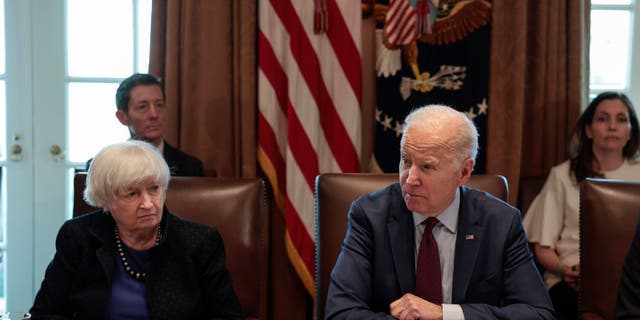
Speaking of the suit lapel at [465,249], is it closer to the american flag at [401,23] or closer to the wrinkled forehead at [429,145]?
the wrinkled forehead at [429,145]

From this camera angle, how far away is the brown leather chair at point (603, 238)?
209cm

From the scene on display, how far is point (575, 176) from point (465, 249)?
1.36m

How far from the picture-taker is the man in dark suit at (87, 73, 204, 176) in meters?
2.92

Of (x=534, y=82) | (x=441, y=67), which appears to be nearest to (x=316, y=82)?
(x=441, y=67)

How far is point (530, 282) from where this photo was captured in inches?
70.7

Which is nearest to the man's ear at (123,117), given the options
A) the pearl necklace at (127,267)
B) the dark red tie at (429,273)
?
the pearl necklace at (127,267)

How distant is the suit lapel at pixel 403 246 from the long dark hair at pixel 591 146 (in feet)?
4.60

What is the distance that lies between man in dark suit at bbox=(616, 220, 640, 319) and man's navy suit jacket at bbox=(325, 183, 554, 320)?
25cm

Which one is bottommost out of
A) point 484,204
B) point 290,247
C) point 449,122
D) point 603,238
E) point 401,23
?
point 290,247

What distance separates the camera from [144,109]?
2918 mm

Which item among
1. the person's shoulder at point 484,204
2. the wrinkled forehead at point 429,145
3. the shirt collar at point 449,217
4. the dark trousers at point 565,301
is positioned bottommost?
the dark trousers at point 565,301

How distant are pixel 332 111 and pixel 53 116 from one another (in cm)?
145

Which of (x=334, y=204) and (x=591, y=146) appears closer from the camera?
(x=334, y=204)

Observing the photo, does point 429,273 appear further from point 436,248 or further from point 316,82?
point 316,82
